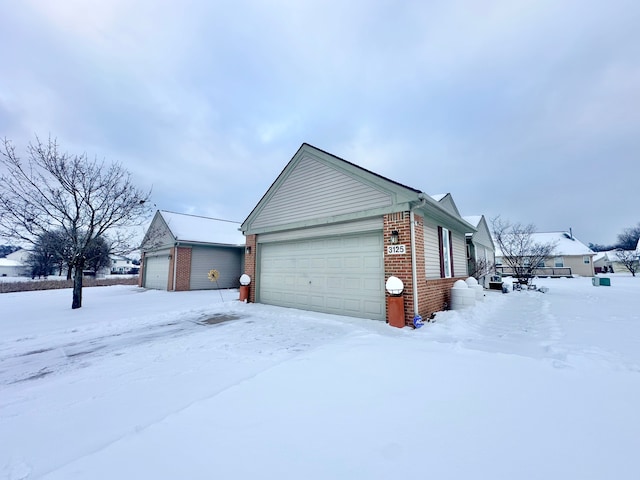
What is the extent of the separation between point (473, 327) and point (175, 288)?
15.2 metres

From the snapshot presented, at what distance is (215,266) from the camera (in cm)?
1698

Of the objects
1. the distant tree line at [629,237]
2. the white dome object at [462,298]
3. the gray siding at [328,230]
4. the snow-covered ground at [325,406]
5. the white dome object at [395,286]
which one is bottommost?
the snow-covered ground at [325,406]

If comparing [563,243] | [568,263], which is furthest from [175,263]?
[563,243]

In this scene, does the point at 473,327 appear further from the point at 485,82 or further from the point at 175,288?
the point at 175,288

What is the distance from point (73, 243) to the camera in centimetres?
911

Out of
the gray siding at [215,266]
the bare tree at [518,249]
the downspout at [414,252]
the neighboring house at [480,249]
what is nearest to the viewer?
the downspout at [414,252]

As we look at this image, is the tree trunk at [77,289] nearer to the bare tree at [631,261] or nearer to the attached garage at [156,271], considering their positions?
the attached garage at [156,271]

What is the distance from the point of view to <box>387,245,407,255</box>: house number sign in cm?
626

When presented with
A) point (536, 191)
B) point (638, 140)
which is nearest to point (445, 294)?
point (638, 140)

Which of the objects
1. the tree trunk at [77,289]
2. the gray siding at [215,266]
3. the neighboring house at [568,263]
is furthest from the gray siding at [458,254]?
the neighboring house at [568,263]

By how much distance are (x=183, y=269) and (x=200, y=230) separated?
3174mm

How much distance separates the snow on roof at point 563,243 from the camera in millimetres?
29503

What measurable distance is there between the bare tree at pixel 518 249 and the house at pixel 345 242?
9.83m

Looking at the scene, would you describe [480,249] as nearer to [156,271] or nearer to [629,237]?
[156,271]
